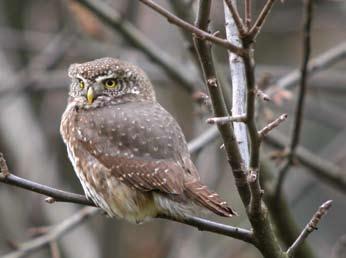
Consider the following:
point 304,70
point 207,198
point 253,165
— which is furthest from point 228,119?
point 304,70

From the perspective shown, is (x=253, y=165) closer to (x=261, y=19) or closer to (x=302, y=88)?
(x=261, y=19)

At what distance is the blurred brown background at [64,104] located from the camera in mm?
8375

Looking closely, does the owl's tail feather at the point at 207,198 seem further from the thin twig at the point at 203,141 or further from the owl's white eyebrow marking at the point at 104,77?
the thin twig at the point at 203,141

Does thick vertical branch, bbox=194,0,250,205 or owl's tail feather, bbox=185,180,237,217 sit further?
owl's tail feather, bbox=185,180,237,217

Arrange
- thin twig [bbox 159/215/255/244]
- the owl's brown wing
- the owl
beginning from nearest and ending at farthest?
thin twig [bbox 159/215/255/244]
the owl
the owl's brown wing

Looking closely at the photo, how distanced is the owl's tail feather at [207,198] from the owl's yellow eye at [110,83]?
1.39 m

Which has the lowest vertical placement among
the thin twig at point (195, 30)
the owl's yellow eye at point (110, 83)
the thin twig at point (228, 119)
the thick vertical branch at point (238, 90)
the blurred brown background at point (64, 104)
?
the blurred brown background at point (64, 104)

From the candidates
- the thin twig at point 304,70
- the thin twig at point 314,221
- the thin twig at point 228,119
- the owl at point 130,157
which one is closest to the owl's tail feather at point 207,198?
the owl at point 130,157

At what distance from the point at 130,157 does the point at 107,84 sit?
36.7 inches

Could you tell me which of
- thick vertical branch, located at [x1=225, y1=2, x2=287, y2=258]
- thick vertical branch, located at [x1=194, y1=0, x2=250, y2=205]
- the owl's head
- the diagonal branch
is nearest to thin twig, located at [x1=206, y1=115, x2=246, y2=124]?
thick vertical branch, located at [x1=225, y1=2, x2=287, y2=258]

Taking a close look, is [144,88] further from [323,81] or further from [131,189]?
[323,81]

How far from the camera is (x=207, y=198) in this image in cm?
425

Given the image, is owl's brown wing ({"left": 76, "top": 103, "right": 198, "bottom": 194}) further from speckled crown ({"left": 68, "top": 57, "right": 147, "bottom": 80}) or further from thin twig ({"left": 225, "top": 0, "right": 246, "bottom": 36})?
thin twig ({"left": 225, "top": 0, "right": 246, "bottom": 36})

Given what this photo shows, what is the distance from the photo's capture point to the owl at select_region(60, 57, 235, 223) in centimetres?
455
